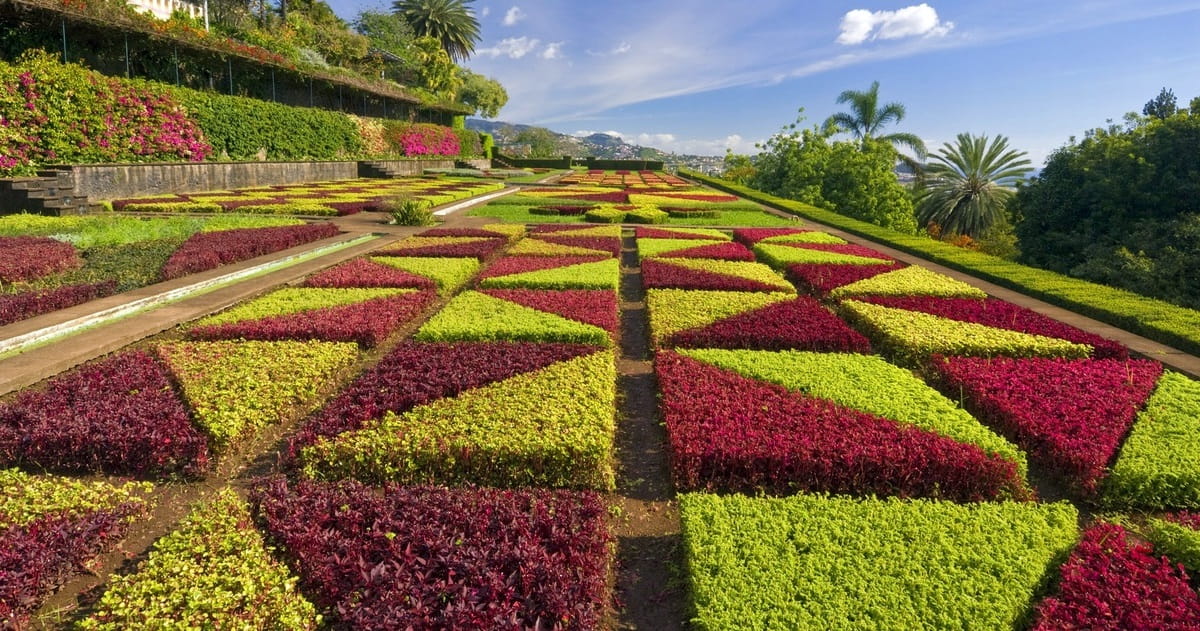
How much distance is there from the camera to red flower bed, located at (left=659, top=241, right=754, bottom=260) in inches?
497

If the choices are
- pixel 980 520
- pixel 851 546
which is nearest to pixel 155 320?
pixel 851 546

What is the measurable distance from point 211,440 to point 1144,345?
34.2 feet

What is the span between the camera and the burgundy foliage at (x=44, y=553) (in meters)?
2.88

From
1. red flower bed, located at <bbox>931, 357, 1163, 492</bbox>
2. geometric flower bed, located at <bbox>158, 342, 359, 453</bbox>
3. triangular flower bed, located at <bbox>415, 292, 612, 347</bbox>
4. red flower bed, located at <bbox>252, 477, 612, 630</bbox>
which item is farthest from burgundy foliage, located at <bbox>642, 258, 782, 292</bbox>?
red flower bed, located at <bbox>252, 477, 612, 630</bbox>

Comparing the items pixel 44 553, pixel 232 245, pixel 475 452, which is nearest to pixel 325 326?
pixel 475 452

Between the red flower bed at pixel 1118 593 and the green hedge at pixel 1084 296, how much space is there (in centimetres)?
602

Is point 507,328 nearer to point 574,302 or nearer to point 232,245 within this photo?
point 574,302

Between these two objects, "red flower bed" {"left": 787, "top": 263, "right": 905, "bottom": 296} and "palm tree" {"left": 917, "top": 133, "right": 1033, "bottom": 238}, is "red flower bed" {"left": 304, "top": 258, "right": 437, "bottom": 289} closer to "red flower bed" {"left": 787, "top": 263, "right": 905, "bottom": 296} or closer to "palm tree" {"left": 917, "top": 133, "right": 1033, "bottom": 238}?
"red flower bed" {"left": 787, "top": 263, "right": 905, "bottom": 296}

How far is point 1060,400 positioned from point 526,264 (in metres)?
8.07

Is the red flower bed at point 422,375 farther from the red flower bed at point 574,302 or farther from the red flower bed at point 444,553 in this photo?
the red flower bed at point 574,302

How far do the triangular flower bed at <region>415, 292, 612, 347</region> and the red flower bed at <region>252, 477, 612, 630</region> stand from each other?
3.11 metres

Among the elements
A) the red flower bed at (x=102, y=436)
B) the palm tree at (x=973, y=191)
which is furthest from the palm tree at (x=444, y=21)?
the red flower bed at (x=102, y=436)

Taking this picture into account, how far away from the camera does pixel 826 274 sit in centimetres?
1098

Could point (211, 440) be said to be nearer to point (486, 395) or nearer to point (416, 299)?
point (486, 395)
